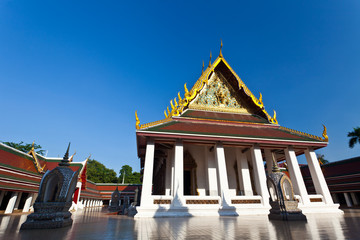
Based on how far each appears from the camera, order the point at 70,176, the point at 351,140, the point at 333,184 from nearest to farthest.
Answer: the point at 70,176, the point at 333,184, the point at 351,140

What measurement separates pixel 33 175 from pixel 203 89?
14.1 meters

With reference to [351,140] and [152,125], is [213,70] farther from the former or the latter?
[351,140]

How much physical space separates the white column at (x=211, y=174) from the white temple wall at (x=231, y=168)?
213cm

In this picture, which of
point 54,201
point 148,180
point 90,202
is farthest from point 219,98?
point 90,202

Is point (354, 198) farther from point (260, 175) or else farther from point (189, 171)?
point (189, 171)

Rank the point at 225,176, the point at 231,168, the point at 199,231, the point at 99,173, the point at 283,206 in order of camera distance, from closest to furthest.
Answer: the point at 199,231 → the point at 283,206 → the point at 225,176 → the point at 231,168 → the point at 99,173

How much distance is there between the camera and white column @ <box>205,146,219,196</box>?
9475mm

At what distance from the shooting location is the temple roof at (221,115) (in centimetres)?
966

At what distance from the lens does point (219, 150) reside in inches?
378

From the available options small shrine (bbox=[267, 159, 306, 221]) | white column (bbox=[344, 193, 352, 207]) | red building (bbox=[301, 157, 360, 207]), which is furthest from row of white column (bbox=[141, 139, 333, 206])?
white column (bbox=[344, 193, 352, 207])

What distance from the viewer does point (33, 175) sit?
1314 cm

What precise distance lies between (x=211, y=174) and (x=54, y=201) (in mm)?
7695

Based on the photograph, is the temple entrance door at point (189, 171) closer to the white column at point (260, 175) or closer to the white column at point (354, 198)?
the white column at point (260, 175)

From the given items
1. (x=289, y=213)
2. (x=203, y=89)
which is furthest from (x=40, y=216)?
(x=203, y=89)
